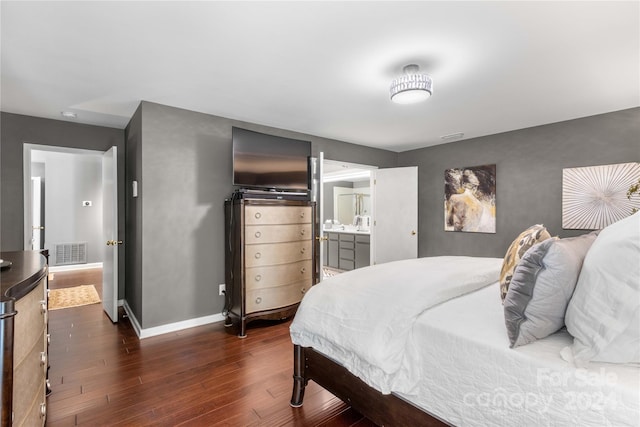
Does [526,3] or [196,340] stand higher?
[526,3]

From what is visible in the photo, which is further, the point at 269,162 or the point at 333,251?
the point at 333,251

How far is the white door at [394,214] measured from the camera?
5059 millimetres

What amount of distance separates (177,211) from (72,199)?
17.5ft

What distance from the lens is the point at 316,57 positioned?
2217mm

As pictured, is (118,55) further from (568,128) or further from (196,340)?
(568,128)

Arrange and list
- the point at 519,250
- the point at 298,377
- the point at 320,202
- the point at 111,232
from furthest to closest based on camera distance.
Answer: the point at 320,202 < the point at 111,232 < the point at 298,377 < the point at 519,250

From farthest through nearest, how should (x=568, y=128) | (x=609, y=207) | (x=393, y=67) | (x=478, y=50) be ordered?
(x=568, y=128) → (x=609, y=207) → (x=393, y=67) → (x=478, y=50)

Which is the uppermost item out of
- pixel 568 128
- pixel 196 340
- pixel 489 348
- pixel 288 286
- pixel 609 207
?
pixel 568 128

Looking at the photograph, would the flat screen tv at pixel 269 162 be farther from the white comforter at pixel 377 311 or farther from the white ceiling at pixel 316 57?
the white comforter at pixel 377 311

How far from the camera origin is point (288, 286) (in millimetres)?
3455

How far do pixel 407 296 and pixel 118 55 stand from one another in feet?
8.23

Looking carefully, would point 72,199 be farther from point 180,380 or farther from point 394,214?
point 394,214

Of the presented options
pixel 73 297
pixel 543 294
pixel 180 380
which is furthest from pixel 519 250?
pixel 73 297

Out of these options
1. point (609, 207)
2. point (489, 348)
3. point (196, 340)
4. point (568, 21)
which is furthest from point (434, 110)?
point (196, 340)
